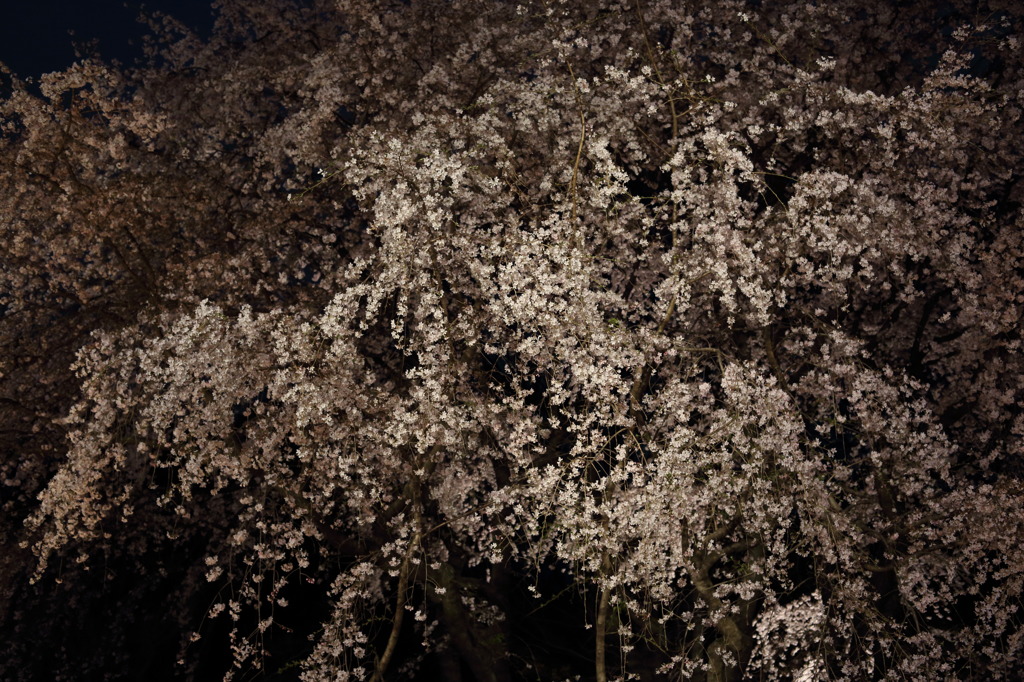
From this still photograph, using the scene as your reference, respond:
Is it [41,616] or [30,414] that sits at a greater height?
[30,414]

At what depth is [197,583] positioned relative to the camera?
14859mm

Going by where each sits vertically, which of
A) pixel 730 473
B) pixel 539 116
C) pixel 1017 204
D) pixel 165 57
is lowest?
pixel 730 473

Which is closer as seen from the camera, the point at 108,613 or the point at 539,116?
the point at 539,116

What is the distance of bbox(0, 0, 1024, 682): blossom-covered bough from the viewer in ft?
31.1

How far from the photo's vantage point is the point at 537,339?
9336 mm

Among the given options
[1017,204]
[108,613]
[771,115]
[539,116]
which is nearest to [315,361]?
[539,116]

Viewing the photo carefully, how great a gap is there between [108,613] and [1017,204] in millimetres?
17004

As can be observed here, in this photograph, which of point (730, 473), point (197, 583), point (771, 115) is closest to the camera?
point (730, 473)

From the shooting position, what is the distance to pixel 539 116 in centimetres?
1157

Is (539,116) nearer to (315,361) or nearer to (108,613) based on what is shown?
(315,361)

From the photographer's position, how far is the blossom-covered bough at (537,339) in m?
9.49

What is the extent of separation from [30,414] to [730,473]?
10.7 m

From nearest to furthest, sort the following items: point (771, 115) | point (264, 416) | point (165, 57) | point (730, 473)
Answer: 1. point (730, 473)
2. point (264, 416)
3. point (771, 115)
4. point (165, 57)

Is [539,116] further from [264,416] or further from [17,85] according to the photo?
[17,85]
